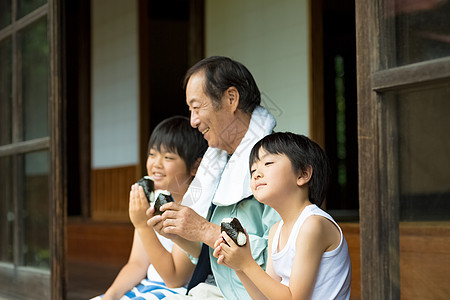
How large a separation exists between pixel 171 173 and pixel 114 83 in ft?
14.5

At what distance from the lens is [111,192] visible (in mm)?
6488

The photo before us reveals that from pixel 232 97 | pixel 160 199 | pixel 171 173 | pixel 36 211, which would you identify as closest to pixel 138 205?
pixel 160 199

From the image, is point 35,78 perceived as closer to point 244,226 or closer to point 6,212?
point 6,212

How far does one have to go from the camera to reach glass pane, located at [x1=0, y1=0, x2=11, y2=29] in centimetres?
335

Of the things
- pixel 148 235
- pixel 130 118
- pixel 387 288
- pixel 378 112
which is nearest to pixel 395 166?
pixel 378 112

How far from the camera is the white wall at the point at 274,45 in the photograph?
449 centimetres

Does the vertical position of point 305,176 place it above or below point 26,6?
below

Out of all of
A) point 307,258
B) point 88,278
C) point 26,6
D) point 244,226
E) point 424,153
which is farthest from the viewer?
point 88,278

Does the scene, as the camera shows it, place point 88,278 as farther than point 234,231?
Yes

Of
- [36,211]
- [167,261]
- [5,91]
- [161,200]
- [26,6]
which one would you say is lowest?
[167,261]

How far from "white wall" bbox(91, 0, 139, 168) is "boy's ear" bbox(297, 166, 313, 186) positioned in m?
4.54

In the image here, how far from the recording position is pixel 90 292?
4.15 m

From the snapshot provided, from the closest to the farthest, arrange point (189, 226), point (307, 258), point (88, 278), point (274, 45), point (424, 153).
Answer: point (424, 153)
point (307, 258)
point (189, 226)
point (274, 45)
point (88, 278)

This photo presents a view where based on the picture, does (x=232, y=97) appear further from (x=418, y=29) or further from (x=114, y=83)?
(x=114, y=83)
